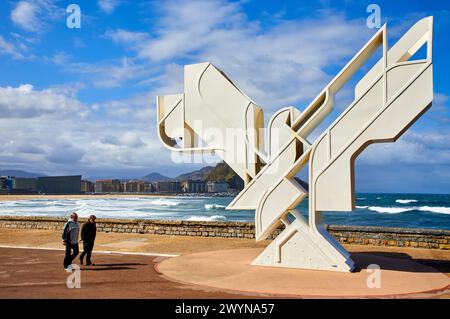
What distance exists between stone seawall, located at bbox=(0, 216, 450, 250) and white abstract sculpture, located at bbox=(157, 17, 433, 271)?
453cm

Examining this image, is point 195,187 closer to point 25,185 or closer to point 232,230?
point 25,185

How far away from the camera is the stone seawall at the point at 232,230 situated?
14.2 m

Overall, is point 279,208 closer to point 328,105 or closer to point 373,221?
point 328,105

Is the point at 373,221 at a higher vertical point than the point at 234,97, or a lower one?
lower

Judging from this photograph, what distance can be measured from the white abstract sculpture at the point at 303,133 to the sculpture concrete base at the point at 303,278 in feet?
2.19

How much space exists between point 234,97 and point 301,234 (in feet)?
12.4

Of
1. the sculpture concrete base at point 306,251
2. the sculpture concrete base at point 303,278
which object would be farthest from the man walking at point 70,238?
the sculpture concrete base at point 306,251

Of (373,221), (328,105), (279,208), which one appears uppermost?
(328,105)

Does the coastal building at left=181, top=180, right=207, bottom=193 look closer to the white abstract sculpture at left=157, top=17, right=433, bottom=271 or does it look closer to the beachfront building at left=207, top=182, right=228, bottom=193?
the beachfront building at left=207, top=182, right=228, bottom=193

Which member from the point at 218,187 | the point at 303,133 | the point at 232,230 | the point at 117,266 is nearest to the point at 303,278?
the point at 303,133

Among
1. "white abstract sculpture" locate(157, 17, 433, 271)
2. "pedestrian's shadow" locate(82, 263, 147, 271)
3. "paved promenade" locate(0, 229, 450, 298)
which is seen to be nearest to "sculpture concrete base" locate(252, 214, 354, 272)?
"white abstract sculpture" locate(157, 17, 433, 271)

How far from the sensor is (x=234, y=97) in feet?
37.7
